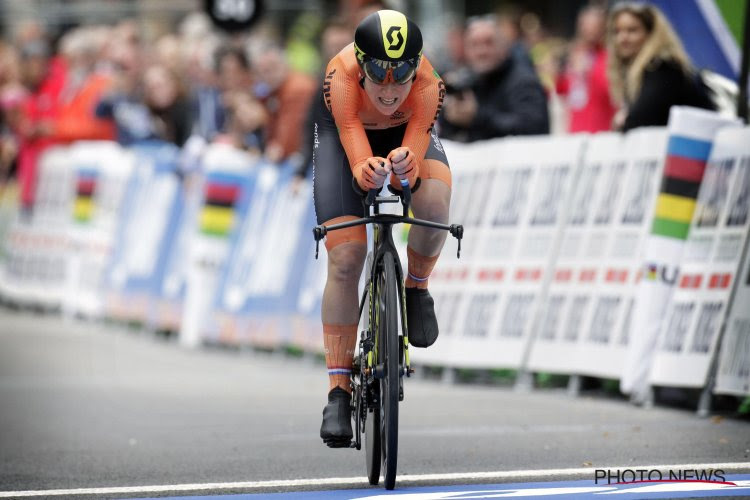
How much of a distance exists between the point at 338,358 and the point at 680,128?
3.66 m

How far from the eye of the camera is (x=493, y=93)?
1320cm

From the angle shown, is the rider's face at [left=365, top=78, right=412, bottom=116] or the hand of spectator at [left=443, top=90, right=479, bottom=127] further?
the hand of spectator at [left=443, top=90, right=479, bottom=127]

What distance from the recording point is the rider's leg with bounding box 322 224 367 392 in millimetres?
7703

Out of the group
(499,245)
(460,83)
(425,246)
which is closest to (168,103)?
(460,83)

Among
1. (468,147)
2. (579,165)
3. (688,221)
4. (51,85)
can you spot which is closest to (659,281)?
(688,221)

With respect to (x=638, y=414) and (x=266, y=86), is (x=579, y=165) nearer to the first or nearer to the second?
(x=638, y=414)

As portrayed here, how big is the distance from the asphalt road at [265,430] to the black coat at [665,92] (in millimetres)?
1856

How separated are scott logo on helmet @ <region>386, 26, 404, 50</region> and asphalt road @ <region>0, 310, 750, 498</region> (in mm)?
2028

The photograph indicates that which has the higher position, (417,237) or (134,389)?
(417,237)

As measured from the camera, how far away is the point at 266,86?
1664cm

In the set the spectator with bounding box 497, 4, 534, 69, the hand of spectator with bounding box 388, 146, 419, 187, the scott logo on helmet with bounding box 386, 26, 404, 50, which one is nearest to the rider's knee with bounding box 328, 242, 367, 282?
the hand of spectator with bounding box 388, 146, 419, 187

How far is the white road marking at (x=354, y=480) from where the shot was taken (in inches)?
303

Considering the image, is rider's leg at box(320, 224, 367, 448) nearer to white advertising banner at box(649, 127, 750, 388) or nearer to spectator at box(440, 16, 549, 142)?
white advertising banner at box(649, 127, 750, 388)

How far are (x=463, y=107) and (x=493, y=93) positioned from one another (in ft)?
0.90
